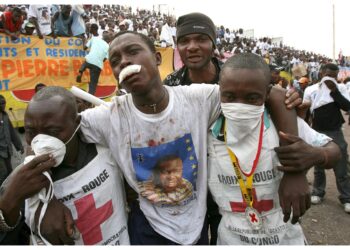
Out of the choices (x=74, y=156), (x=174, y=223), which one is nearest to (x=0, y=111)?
(x=74, y=156)

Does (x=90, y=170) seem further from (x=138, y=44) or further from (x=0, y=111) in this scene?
(x=0, y=111)

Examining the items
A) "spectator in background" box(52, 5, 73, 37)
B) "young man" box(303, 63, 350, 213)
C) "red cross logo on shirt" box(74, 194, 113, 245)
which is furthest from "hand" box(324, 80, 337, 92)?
"spectator in background" box(52, 5, 73, 37)

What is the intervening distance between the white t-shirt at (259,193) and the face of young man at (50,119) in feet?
2.66

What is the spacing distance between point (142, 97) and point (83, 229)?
78 cm

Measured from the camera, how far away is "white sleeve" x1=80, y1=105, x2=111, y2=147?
5.73 feet

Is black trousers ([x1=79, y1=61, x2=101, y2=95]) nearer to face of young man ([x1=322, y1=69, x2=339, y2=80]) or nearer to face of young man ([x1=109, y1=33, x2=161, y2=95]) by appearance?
face of young man ([x1=322, y1=69, x2=339, y2=80])

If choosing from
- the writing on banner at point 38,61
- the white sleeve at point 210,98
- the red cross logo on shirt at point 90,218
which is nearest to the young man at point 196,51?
the white sleeve at point 210,98

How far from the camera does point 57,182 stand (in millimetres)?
1671

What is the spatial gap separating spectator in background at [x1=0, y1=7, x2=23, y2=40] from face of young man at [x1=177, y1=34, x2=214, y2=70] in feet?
18.8

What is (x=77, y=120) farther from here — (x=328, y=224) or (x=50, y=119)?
(x=328, y=224)

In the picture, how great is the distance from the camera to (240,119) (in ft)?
5.34

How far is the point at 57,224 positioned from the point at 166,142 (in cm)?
68

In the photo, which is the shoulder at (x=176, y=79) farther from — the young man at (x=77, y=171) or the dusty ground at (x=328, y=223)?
the dusty ground at (x=328, y=223)

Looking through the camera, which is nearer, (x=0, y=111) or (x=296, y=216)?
(x=296, y=216)
